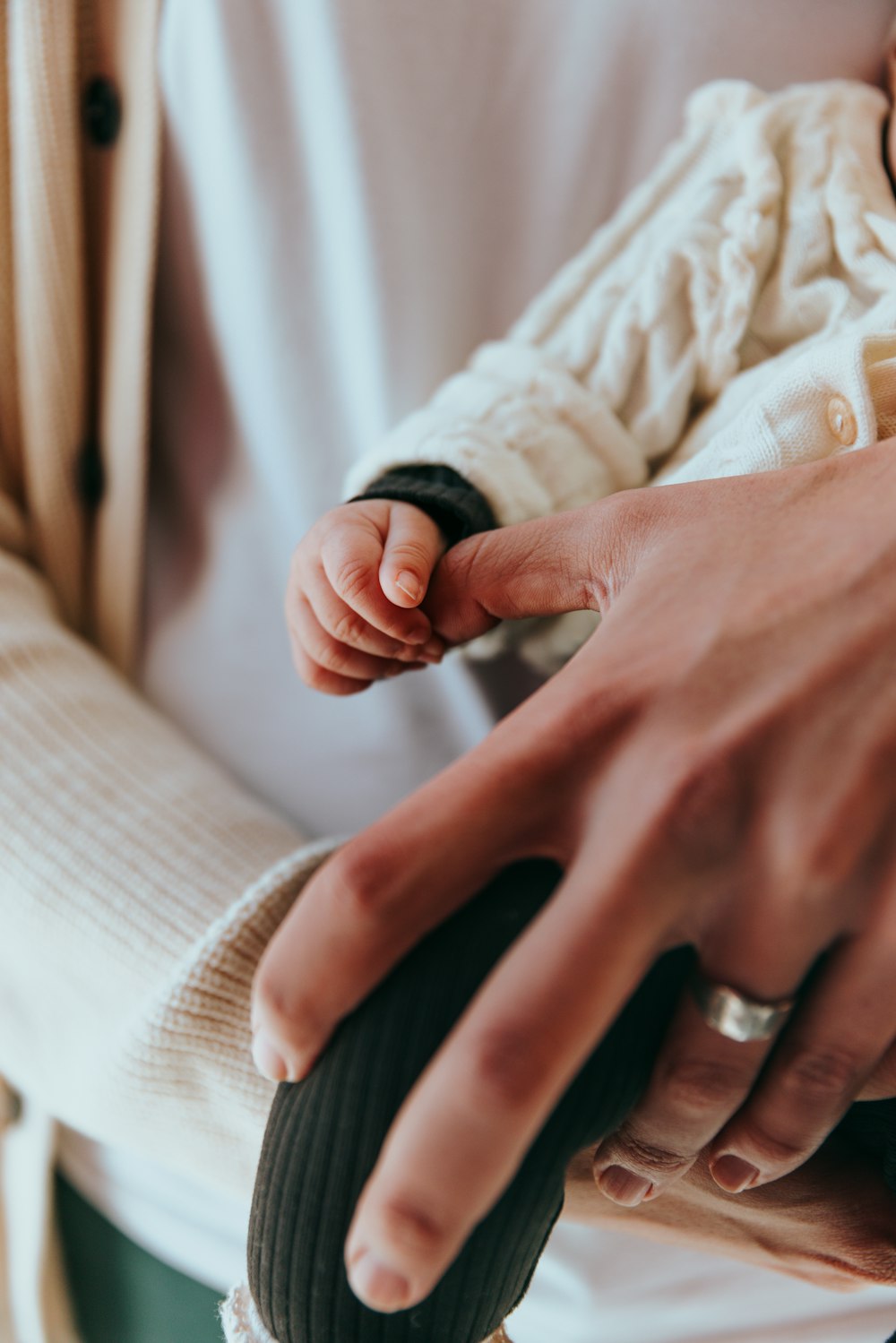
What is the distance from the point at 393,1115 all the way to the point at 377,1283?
0.19ft

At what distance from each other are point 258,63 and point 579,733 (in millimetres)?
542

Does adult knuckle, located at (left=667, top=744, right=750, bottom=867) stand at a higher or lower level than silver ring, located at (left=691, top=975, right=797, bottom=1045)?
higher

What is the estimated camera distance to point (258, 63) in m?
0.61

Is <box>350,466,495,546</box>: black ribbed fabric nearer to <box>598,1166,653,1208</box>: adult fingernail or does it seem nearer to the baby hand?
the baby hand

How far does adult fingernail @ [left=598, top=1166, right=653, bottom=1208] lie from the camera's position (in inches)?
13.2

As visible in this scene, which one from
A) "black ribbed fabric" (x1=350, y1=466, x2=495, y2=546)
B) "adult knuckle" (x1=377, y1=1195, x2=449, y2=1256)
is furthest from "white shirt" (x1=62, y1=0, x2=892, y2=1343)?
"adult knuckle" (x1=377, y1=1195, x2=449, y2=1256)

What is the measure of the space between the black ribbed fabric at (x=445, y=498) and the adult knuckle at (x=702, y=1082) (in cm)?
26

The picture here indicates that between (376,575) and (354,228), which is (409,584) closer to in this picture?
(376,575)

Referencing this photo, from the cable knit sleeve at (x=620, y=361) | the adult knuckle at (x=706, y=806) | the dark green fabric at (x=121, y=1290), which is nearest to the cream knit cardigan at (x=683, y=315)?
the cable knit sleeve at (x=620, y=361)

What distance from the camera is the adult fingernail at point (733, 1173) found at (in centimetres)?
33

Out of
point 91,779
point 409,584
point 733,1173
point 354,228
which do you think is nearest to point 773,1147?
point 733,1173

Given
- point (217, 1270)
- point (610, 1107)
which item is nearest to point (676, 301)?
point (610, 1107)

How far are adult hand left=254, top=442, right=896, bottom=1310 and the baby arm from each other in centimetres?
11

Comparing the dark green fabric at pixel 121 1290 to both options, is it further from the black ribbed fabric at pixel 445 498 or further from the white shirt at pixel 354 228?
the black ribbed fabric at pixel 445 498
